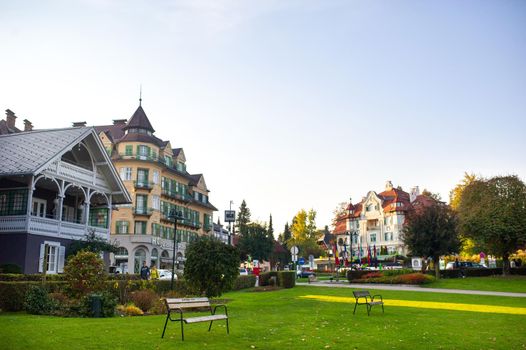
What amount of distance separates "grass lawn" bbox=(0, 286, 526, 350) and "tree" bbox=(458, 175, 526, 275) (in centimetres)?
3096

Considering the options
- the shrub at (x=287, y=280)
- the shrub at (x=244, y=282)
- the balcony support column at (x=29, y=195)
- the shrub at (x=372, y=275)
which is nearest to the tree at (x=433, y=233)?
the shrub at (x=372, y=275)

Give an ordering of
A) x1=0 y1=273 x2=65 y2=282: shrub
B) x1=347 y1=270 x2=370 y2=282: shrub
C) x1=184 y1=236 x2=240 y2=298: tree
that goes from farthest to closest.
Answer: x1=347 y1=270 x2=370 y2=282: shrub → x1=0 y1=273 x2=65 y2=282: shrub → x1=184 y1=236 x2=240 y2=298: tree

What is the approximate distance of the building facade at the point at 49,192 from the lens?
2895 centimetres

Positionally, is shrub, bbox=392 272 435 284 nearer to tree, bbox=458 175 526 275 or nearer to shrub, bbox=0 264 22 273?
tree, bbox=458 175 526 275

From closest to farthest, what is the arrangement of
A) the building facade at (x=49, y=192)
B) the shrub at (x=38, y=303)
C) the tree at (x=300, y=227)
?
the shrub at (x=38, y=303) < the building facade at (x=49, y=192) < the tree at (x=300, y=227)

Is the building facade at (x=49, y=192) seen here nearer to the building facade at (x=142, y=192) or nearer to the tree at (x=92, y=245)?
the tree at (x=92, y=245)

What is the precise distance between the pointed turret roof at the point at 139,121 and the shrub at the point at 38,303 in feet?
136

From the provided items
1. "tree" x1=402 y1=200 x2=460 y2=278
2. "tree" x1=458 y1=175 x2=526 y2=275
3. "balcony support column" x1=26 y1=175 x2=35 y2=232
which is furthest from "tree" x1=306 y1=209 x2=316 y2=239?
"balcony support column" x1=26 y1=175 x2=35 y2=232

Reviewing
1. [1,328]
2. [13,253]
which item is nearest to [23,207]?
[13,253]

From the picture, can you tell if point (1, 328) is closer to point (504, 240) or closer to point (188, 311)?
point (188, 311)

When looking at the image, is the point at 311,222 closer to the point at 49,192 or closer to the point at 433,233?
the point at 433,233

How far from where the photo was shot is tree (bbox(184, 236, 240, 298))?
2053 cm

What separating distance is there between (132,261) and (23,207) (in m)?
25.0

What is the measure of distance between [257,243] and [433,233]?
105 ft
